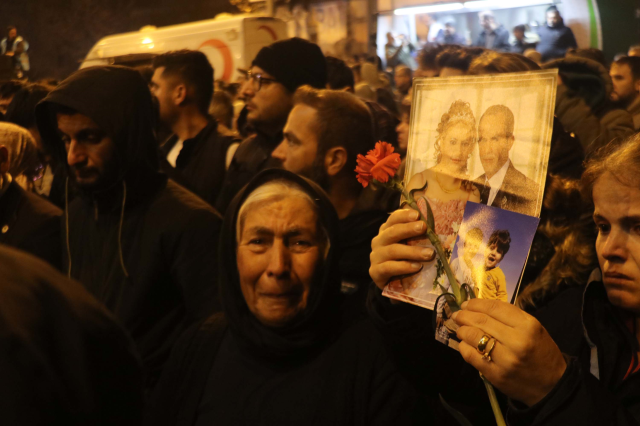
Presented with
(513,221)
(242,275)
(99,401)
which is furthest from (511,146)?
(242,275)

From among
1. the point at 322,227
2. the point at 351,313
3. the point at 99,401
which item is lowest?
the point at 351,313

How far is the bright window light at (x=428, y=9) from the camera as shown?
27.7 ft

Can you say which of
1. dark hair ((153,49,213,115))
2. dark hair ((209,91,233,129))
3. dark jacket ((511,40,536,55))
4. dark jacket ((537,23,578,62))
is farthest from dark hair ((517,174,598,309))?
dark jacket ((511,40,536,55))

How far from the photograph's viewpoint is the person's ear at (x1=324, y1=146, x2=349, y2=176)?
2896 mm

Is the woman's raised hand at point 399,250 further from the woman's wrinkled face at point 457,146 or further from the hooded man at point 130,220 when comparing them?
the hooded man at point 130,220

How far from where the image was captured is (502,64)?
9.23 feet

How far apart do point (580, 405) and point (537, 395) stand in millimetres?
71

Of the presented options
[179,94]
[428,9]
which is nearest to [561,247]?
[179,94]

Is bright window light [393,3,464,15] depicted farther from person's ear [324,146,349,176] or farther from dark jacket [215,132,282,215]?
person's ear [324,146,349,176]

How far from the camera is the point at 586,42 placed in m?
6.68

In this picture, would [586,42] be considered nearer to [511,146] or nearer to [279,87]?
[279,87]

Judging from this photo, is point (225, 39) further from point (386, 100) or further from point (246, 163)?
point (246, 163)

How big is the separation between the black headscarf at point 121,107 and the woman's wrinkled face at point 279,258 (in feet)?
2.97

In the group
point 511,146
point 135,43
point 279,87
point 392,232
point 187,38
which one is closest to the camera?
point 511,146
